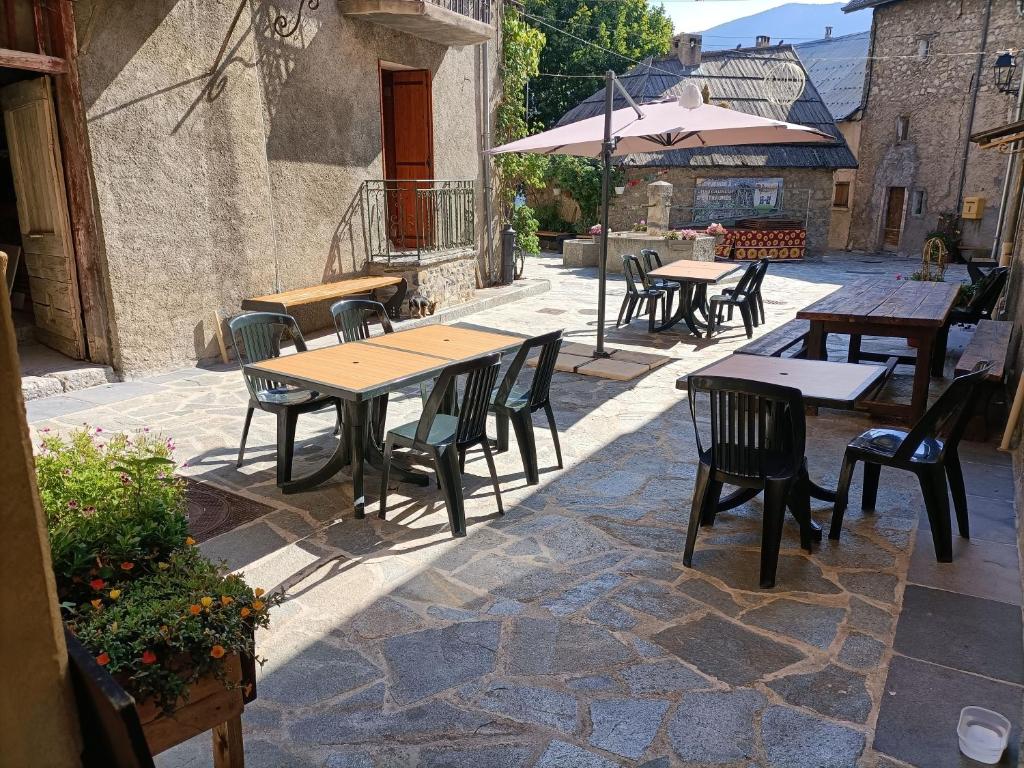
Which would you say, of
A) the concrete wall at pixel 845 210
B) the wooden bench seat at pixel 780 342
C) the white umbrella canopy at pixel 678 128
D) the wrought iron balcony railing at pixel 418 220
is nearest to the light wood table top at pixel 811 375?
the wooden bench seat at pixel 780 342

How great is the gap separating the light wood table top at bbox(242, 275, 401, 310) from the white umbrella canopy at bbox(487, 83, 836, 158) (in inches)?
92.9

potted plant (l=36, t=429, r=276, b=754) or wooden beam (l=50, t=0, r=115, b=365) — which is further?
wooden beam (l=50, t=0, r=115, b=365)

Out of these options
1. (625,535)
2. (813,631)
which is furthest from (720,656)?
(625,535)

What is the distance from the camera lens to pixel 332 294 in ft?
28.9

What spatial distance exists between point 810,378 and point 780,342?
8.18 feet

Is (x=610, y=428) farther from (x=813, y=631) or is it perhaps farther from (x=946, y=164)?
(x=946, y=164)

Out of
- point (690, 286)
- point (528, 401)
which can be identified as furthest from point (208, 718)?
point (690, 286)

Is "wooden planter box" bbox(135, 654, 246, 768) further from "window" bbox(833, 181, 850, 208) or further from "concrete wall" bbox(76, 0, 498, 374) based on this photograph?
"window" bbox(833, 181, 850, 208)

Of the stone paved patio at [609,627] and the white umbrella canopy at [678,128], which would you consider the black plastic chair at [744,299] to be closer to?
the white umbrella canopy at [678,128]

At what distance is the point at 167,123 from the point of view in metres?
7.27

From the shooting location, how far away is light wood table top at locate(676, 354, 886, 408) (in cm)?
400

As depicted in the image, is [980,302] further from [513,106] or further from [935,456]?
[513,106]

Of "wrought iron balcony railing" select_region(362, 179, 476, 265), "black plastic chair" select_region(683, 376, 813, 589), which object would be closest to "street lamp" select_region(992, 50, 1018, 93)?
"wrought iron balcony railing" select_region(362, 179, 476, 265)

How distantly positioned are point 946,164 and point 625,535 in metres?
20.7
